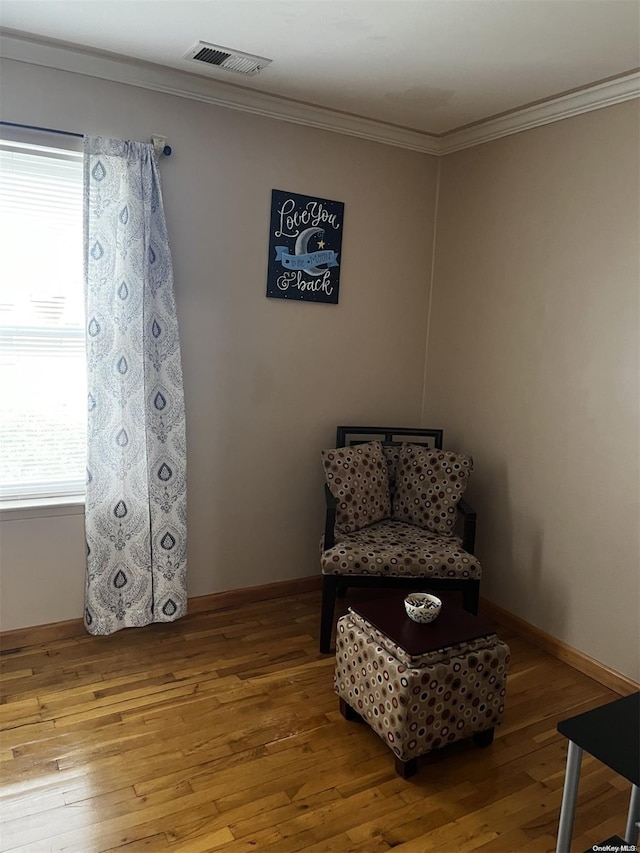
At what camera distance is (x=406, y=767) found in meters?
2.24

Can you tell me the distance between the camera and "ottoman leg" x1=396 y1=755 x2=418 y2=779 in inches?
88.0

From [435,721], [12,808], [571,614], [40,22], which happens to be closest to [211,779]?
[12,808]

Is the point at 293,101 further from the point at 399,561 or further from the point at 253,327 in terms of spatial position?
the point at 399,561

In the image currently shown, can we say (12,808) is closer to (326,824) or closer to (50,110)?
(326,824)

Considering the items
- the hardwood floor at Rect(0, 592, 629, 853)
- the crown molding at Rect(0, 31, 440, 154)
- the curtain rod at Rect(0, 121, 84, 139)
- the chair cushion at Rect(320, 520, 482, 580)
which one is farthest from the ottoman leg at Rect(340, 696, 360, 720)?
the crown molding at Rect(0, 31, 440, 154)

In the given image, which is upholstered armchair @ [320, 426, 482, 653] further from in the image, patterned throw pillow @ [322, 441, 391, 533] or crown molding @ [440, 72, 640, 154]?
crown molding @ [440, 72, 640, 154]

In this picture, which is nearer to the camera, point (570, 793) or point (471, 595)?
point (570, 793)

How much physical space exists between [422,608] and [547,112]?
89.5 inches

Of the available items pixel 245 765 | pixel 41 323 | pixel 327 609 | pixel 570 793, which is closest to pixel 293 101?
pixel 41 323

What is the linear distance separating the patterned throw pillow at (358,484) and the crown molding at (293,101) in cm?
163

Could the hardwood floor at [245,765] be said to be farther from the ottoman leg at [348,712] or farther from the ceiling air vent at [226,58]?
the ceiling air vent at [226,58]

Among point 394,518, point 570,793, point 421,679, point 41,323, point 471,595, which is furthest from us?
point 394,518

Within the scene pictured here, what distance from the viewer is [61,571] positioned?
3.03 m

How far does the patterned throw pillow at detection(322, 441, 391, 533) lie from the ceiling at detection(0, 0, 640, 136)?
1664 mm
